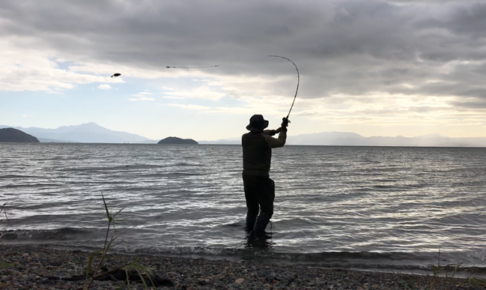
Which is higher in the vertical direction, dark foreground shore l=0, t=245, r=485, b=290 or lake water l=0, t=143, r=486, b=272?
dark foreground shore l=0, t=245, r=485, b=290

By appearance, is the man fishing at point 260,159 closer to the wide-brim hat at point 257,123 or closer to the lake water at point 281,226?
the wide-brim hat at point 257,123

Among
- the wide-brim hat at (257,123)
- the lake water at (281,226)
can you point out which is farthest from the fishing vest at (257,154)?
the lake water at (281,226)

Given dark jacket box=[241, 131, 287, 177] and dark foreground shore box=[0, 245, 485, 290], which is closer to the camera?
dark foreground shore box=[0, 245, 485, 290]

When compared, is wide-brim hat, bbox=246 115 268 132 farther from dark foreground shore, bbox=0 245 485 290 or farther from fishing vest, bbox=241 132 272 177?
dark foreground shore, bbox=0 245 485 290

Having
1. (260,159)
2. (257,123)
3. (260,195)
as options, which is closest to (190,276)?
(260,195)

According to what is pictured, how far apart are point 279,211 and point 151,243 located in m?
5.32

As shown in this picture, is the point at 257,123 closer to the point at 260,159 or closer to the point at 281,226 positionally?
the point at 260,159

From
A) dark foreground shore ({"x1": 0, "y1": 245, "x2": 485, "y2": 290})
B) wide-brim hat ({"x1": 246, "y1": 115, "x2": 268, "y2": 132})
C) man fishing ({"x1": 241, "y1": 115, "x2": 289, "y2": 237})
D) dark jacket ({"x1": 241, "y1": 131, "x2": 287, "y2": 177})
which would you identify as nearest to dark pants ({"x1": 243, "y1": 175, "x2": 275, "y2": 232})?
man fishing ({"x1": 241, "y1": 115, "x2": 289, "y2": 237})

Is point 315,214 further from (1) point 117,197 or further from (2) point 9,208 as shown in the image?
(2) point 9,208

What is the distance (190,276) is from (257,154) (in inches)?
135

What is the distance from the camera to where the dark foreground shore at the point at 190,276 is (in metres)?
4.66

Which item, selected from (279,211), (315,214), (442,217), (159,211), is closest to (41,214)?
(159,211)

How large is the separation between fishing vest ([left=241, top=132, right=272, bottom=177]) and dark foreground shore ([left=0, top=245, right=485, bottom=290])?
2.13 meters

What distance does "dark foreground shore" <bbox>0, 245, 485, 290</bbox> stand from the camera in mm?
4660
